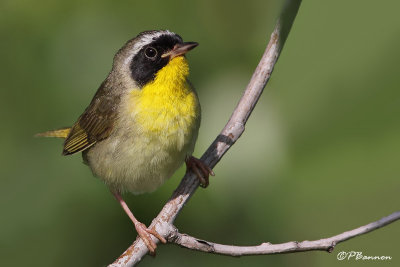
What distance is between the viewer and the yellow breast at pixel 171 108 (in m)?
2.76

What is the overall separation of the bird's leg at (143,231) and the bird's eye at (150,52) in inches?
27.8

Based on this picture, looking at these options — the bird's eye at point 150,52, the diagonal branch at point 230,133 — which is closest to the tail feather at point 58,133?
the bird's eye at point 150,52

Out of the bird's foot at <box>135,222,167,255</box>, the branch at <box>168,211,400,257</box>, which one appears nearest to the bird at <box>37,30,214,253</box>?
the bird's foot at <box>135,222,167,255</box>

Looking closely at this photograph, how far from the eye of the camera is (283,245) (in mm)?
2096

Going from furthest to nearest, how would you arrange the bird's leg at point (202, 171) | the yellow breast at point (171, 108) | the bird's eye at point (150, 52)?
the bird's eye at point (150, 52) → the yellow breast at point (171, 108) → the bird's leg at point (202, 171)

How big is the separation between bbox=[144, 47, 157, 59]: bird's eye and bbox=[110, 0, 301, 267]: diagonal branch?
1.89 ft

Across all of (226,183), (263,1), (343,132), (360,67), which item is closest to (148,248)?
(226,183)

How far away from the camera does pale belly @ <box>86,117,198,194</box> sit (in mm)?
2779

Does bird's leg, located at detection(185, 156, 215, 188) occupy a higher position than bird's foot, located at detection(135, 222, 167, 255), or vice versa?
bird's leg, located at detection(185, 156, 215, 188)

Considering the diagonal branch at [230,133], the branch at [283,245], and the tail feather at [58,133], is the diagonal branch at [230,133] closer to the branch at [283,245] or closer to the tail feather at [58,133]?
the branch at [283,245]

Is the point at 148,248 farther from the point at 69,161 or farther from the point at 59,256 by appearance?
the point at 69,161

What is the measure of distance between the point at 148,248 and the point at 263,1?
1301 millimetres

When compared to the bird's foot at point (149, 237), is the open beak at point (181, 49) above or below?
above

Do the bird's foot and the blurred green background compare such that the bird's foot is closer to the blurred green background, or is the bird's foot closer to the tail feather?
the blurred green background
